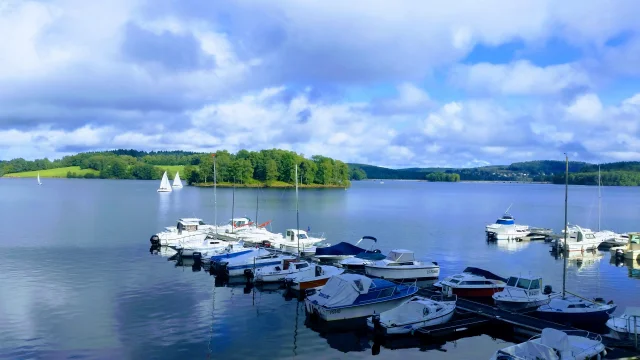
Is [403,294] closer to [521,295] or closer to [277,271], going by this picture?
[521,295]

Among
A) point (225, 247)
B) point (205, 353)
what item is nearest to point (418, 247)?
point (225, 247)

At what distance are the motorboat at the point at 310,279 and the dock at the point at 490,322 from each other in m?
9.67

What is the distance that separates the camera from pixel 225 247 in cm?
4872

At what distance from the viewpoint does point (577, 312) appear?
90.0 ft

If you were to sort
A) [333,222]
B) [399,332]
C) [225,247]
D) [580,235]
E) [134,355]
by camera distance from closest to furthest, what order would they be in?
[134,355] → [399,332] → [225,247] → [580,235] → [333,222]

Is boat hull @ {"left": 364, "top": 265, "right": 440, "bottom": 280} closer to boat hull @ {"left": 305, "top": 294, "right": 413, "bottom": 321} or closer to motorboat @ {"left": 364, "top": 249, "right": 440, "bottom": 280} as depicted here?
motorboat @ {"left": 364, "top": 249, "right": 440, "bottom": 280}

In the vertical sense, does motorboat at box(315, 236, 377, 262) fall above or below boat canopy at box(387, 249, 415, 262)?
below

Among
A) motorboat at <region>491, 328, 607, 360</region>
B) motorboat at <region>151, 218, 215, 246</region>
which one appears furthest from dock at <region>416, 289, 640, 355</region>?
motorboat at <region>151, 218, 215, 246</region>

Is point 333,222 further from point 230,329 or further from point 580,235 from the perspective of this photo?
point 230,329

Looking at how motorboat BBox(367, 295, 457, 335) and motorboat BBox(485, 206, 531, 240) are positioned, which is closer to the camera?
motorboat BBox(367, 295, 457, 335)

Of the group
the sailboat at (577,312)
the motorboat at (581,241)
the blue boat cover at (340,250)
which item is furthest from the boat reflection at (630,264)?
the blue boat cover at (340,250)

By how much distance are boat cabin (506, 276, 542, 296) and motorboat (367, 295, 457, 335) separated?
5723 mm

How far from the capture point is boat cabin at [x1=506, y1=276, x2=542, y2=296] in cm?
3102

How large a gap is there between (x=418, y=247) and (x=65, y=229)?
47.8 m
